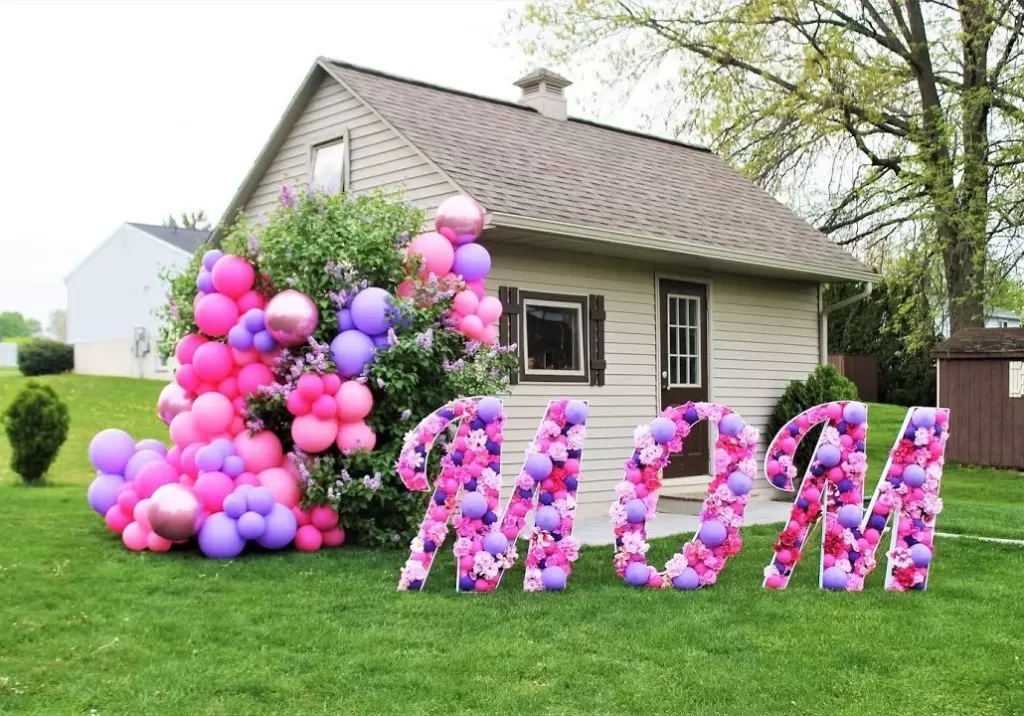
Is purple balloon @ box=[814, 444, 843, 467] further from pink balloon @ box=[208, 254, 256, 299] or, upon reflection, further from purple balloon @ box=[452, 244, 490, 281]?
pink balloon @ box=[208, 254, 256, 299]

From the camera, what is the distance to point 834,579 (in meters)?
5.91

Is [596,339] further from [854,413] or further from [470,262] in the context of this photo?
[854,413]

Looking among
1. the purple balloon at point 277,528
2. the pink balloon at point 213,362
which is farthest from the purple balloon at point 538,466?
the pink balloon at point 213,362

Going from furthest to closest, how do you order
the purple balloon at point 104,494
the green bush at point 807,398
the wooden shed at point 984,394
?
the wooden shed at point 984,394, the green bush at point 807,398, the purple balloon at point 104,494

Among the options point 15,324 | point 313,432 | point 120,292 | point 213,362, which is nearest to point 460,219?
point 313,432

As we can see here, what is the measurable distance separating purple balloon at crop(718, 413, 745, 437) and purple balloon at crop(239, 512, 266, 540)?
10.3ft

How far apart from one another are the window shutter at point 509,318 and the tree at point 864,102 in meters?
10.1

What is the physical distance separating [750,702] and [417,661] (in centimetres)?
147

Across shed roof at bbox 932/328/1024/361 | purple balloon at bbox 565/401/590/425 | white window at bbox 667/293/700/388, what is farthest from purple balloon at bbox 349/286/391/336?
shed roof at bbox 932/328/1024/361

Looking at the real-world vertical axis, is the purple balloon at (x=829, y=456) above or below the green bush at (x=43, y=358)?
below

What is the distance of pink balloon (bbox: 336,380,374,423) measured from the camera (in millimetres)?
6781

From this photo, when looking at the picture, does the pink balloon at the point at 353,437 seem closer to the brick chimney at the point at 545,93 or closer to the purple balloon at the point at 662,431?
the purple balloon at the point at 662,431

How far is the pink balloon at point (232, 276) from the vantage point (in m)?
7.02

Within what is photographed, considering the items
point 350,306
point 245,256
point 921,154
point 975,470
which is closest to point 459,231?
point 350,306
